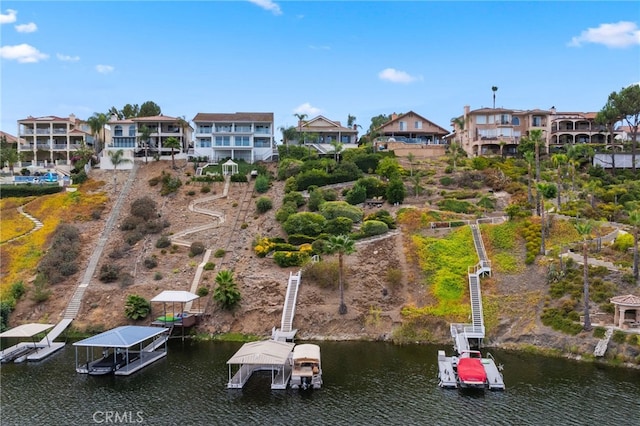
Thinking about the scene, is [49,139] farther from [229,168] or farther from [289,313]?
[289,313]

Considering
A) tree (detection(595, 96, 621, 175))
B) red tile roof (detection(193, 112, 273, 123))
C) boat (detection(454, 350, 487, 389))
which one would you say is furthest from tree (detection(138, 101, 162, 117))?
boat (detection(454, 350, 487, 389))

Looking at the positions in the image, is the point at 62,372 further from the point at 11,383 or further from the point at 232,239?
the point at 232,239

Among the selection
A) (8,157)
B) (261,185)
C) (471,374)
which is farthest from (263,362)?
(8,157)

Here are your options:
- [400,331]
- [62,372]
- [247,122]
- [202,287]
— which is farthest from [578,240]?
[247,122]

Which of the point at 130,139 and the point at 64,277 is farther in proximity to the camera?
the point at 130,139

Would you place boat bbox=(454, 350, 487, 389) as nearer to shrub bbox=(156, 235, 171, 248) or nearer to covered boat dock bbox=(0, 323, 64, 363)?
covered boat dock bbox=(0, 323, 64, 363)

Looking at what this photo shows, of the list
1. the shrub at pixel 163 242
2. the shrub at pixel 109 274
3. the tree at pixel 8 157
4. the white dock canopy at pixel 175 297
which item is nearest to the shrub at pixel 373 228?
the white dock canopy at pixel 175 297
